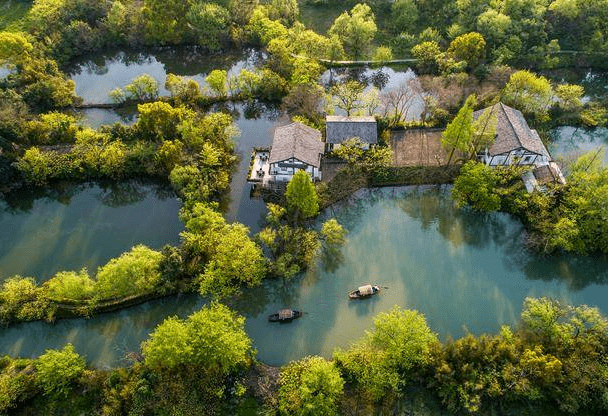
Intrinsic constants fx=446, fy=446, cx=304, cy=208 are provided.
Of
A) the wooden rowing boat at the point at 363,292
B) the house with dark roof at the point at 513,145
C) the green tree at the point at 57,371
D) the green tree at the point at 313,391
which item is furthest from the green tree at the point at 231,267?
the house with dark roof at the point at 513,145

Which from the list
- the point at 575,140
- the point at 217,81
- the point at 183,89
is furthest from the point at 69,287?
the point at 575,140

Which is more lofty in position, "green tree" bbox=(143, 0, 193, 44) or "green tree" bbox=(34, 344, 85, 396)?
"green tree" bbox=(143, 0, 193, 44)

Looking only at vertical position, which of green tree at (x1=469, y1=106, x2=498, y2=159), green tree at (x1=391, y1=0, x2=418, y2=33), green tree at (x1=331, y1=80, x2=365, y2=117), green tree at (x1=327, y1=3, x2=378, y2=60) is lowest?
green tree at (x1=469, y1=106, x2=498, y2=159)

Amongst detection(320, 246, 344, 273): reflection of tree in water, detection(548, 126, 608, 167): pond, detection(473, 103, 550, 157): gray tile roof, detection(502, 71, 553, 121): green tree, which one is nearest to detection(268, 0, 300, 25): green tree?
detection(502, 71, 553, 121): green tree

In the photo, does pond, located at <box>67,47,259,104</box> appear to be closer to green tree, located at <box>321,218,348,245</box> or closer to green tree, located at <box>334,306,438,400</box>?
green tree, located at <box>321,218,348,245</box>

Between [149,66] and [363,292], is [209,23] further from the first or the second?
[363,292]

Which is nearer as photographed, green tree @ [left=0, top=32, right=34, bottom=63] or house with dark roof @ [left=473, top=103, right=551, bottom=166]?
house with dark roof @ [left=473, top=103, right=551, bottom=166]
